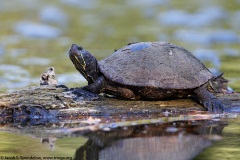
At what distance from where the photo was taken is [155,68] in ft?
22.1

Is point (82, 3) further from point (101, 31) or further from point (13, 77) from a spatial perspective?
point (13, 77)

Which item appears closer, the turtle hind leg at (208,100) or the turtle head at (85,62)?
the turtle hind leg at (208,100)

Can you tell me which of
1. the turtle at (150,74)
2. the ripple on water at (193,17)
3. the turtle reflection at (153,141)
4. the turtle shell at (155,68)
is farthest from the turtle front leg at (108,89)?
the ripple on water at (193,17)

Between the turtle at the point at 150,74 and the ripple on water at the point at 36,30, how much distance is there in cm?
1063

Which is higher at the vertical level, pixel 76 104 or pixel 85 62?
pixel 85 62

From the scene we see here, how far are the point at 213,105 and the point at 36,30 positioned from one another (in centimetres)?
1227

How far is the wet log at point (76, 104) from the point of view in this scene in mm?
6680

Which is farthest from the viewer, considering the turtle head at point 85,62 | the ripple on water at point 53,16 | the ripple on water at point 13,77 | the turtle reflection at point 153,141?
the ripple on water at point 53,16

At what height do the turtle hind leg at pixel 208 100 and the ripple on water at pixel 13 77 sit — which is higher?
the ripple on water at pixel 13 77

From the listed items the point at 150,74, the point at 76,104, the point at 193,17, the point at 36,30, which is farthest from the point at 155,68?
the point at 193,17

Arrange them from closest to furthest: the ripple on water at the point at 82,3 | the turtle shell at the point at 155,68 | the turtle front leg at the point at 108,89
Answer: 1. the turtle shell at the point at 155,68
2. the turtle front leg at the point at 108,89
3. the ripple on water at the point at 82,3

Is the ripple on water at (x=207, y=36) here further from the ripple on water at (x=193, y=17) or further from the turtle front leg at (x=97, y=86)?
the turtle front leg at (x=97, y=86)

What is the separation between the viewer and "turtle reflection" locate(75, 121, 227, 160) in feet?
17.9

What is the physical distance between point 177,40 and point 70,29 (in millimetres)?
4001
